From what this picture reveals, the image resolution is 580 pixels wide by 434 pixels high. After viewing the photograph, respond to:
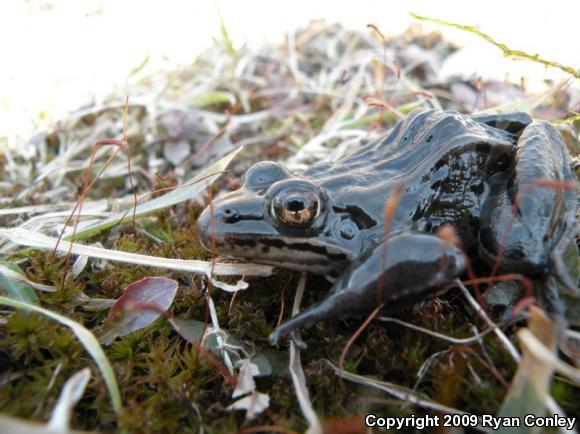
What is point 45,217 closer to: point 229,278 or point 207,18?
point 229,278

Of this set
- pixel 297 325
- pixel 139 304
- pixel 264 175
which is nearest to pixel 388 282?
pixel 297 325

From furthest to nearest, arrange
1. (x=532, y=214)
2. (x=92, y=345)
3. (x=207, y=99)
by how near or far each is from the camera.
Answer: (x=207, y=99)
(x=532, y=214)
(x=92, y=345)

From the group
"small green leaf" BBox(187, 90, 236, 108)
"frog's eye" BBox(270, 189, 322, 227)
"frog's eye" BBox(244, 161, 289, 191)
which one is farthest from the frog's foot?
"small green leaf" BBox(187, 90, 236, 108)

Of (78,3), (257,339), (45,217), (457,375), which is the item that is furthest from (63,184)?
(78,3)

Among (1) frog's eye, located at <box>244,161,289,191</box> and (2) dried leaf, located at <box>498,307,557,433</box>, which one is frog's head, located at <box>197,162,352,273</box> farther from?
(2) dried leaf, located at <box>498,307,557,433</box>

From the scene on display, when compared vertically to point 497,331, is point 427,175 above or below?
above

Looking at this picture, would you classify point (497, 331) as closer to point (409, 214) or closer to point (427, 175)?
point (409, 214)

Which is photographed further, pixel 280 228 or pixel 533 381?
pixel 280 228
